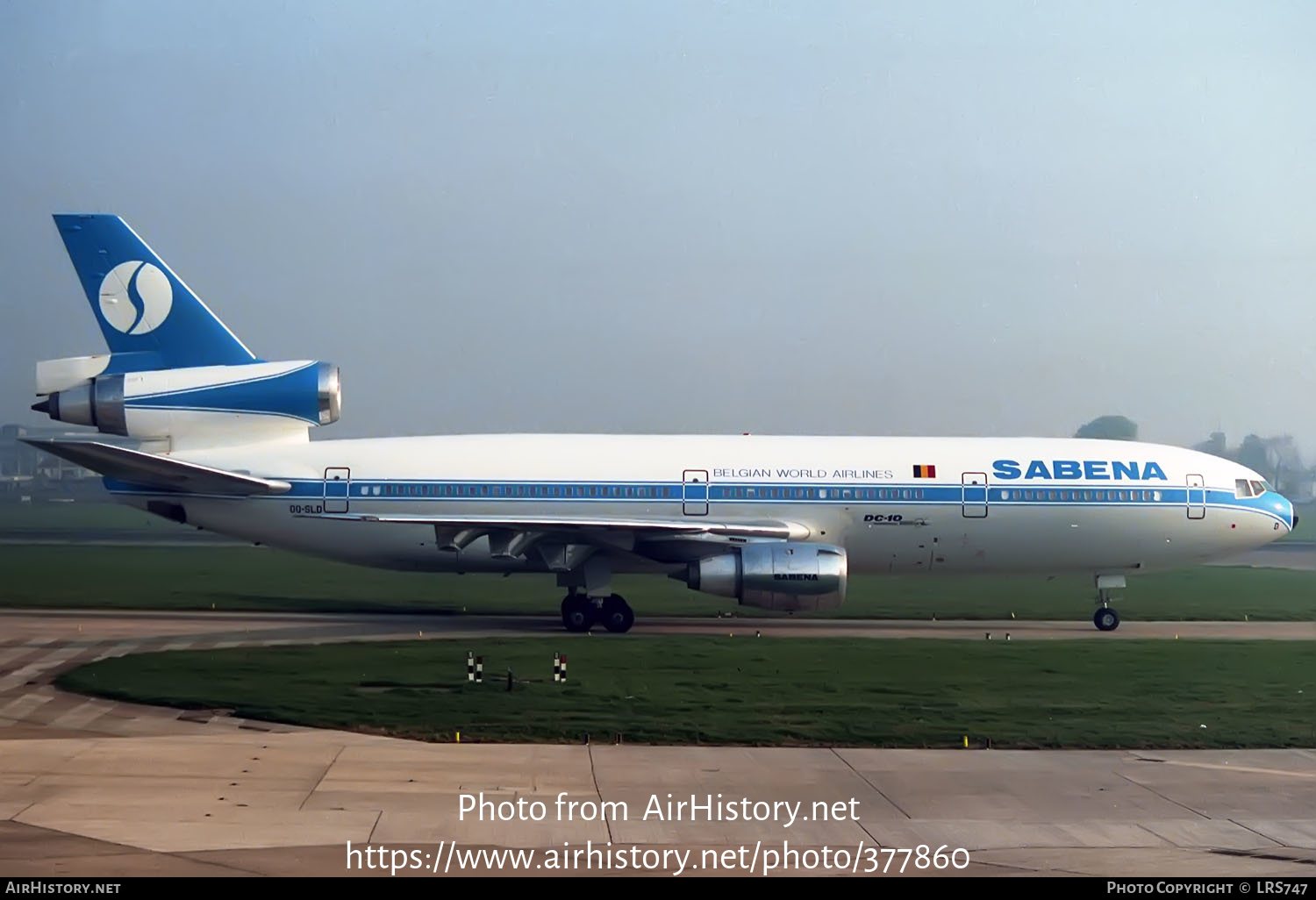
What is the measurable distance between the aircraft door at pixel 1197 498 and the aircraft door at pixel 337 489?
17.3 metres

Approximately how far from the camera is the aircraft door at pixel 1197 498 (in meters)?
28.9

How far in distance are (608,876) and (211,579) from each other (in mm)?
26832

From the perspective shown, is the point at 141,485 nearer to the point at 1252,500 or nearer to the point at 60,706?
the point at 60,706

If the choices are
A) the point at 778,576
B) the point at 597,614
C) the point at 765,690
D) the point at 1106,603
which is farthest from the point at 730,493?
the point at 765,690

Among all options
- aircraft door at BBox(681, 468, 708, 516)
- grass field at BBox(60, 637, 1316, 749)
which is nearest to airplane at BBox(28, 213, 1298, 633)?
aircraft door at BBox(681, 468, 708, 516)

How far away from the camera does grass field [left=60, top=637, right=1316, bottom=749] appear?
15.7m

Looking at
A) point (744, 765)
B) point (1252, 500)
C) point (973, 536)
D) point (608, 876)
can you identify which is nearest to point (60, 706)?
point (744, 765)

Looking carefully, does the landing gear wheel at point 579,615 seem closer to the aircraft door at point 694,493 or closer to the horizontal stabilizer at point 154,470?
the aircraft door at point 694,493

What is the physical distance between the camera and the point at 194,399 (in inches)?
1072

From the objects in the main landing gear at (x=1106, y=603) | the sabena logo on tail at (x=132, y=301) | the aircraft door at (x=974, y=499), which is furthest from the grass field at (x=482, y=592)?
the sabena logo on tail at (x=132, y=301)

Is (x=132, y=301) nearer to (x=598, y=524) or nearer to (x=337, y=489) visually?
(x=337, y=489)

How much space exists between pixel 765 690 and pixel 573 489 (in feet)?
32.6

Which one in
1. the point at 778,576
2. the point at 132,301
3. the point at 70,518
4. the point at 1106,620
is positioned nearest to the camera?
the point at 778,576

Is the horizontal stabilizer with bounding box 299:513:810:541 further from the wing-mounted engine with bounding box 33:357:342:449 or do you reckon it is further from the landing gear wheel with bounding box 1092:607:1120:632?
the landing gear wheel with bounding box 1092:607:1120:632
